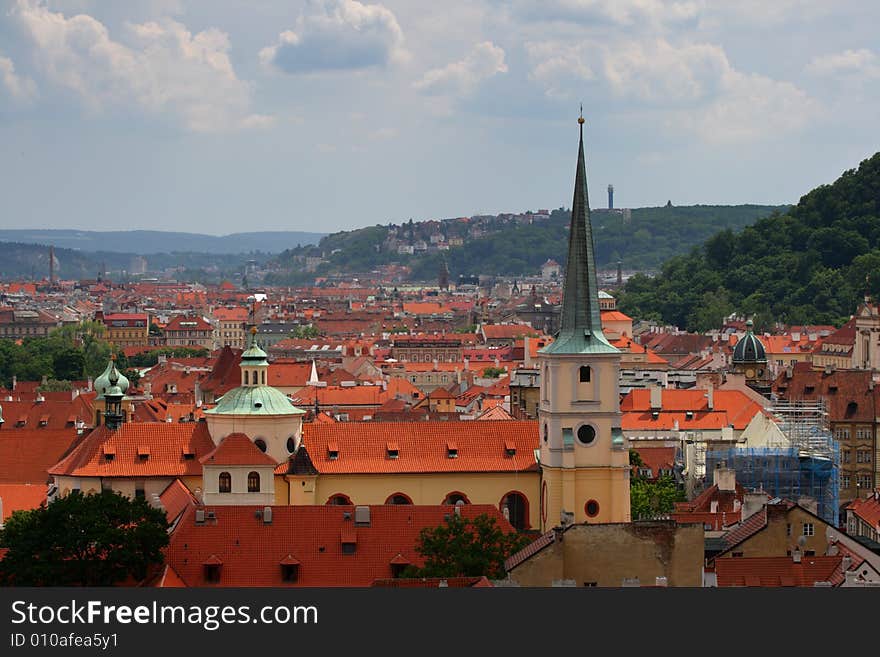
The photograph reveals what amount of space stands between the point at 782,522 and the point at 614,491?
10.6 meters

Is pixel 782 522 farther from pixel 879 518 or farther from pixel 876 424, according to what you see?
pixel 876 424

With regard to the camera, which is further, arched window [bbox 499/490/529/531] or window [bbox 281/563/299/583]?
arched window [bbox 499/490/529/531]

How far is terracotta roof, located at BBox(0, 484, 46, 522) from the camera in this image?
69.0 metres

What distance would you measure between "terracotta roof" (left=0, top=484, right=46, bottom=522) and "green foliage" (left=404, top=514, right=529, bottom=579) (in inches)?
789

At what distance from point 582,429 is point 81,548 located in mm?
19090

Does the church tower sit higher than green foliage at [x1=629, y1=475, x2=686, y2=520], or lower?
higher

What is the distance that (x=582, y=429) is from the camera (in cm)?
6619

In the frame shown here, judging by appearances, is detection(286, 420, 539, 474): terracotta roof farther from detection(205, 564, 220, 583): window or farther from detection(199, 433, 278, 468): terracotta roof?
detection(205, 564, 220, 583): window

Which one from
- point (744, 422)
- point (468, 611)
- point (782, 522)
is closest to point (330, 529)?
point (782, 522)

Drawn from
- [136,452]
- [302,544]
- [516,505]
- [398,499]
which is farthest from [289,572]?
[516,505]

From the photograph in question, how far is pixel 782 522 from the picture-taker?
55906 mm

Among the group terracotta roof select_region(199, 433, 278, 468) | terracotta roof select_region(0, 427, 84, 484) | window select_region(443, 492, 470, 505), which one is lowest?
terracotta roof select_region(0, 427, 84, 484)

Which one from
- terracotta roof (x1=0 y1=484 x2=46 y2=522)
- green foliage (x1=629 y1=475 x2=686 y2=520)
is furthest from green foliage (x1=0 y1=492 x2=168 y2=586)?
green foliage (x1=629 y1=475 x2=686 y2=520)

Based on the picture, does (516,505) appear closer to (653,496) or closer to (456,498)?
(456,498)
